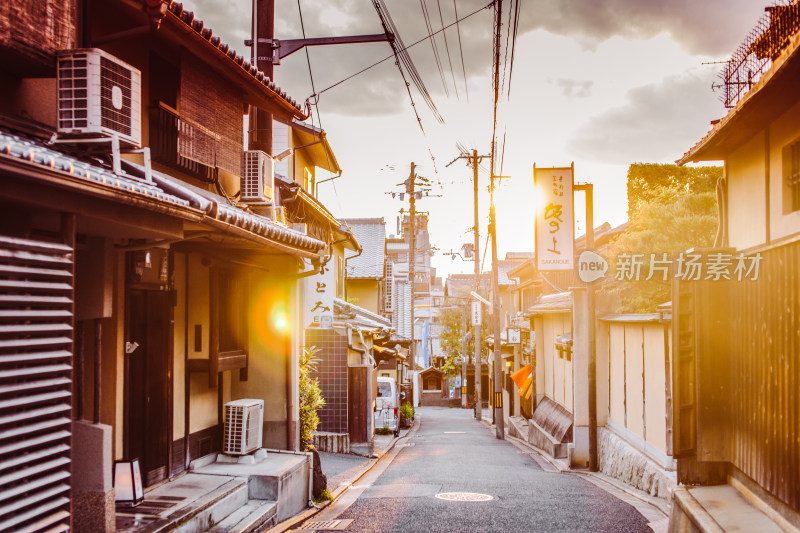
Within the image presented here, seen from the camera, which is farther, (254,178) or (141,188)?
(254,178)

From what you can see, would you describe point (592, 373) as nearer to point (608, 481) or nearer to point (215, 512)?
point (608, 481)

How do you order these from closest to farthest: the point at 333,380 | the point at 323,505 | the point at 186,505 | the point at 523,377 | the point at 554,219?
1. the point at 186,505
2. the point at 323,505
3. the point at 554,219
4. the point at 333,380
5. the point at 523,377

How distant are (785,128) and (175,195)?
7.80 meters

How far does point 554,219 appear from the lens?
17406 millimetres

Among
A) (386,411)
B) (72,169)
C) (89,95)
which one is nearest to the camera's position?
(72,169)

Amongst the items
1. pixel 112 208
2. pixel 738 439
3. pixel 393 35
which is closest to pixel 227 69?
pixel 393 35

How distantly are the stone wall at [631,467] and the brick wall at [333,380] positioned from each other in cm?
775

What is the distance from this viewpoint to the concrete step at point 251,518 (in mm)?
8633

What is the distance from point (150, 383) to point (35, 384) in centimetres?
470

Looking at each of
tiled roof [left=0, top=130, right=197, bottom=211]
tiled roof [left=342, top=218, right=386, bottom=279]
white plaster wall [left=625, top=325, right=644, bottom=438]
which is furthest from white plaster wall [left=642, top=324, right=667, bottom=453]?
tiled roof [left=342, top=218, right=386, bottom=279]

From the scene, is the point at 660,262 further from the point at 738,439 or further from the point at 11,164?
the point at 11,164

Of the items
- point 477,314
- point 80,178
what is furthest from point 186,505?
point 477,314

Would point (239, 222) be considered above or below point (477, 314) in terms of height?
above

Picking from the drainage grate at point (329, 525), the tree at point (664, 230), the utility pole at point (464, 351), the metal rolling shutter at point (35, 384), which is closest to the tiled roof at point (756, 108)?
the metal rolling shutter at point (35, 384)
